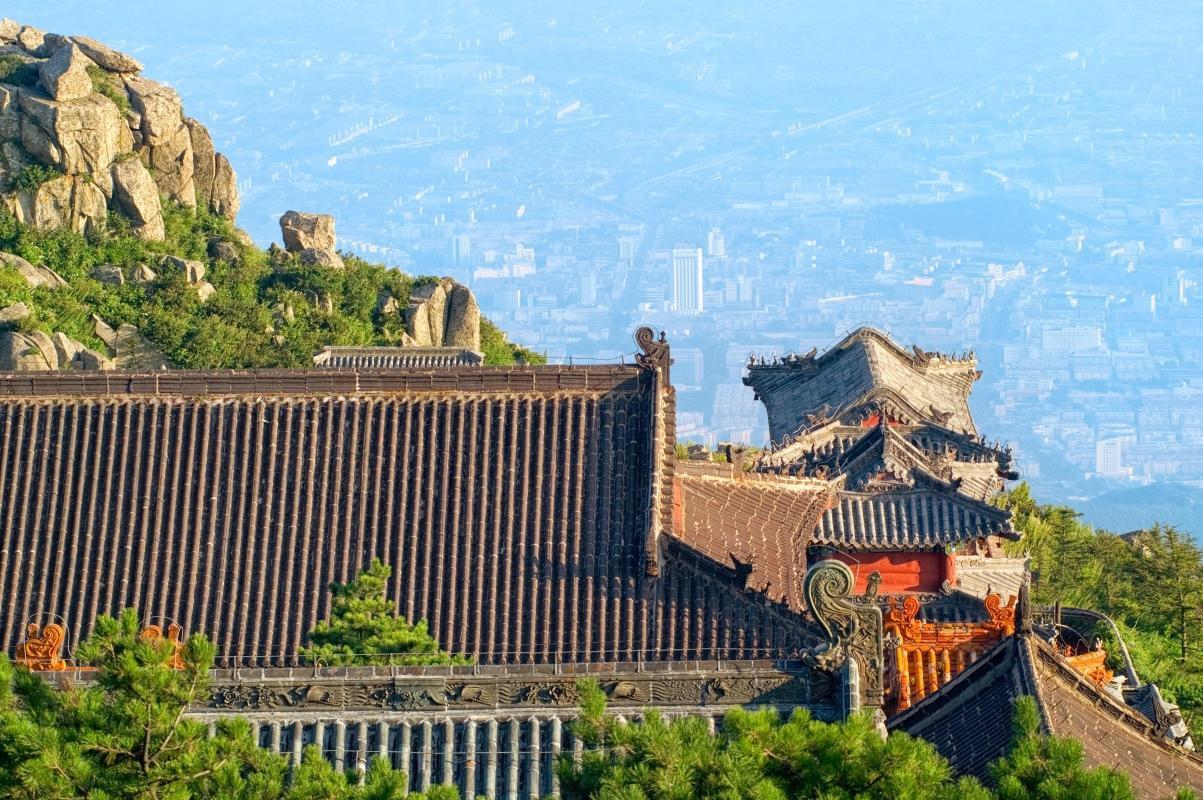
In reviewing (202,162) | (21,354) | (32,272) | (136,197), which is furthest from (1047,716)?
(202,162)

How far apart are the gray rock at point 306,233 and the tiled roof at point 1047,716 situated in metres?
39.1

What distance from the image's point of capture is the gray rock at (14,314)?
4934 cm

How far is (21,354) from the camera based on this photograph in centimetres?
4791

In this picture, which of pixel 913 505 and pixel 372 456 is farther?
pixel 913 505

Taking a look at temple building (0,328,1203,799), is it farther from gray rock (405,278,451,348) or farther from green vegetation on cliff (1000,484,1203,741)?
gray rock (405,278,451,348)

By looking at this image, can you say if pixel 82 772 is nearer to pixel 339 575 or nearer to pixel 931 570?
pixel 339 575

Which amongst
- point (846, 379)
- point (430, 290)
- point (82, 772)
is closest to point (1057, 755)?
point (82, 772)

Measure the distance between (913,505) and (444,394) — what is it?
32.0 feet

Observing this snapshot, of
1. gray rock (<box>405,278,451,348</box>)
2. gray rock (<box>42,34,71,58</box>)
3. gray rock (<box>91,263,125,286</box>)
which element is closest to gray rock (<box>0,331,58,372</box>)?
gray rock (<box>91,263,125,286</box>)

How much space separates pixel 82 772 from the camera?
1678 centimetres

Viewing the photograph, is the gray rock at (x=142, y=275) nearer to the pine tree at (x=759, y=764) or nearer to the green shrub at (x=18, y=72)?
the green shrub at (x=18, y=72)

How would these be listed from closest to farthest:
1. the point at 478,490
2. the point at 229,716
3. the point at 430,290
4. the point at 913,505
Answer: the point at 229,716, the point at 478,490, the point at 913,505, the point at 430,290

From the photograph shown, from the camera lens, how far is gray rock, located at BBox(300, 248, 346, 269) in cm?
5972

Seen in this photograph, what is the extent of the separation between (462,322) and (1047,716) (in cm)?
3859
